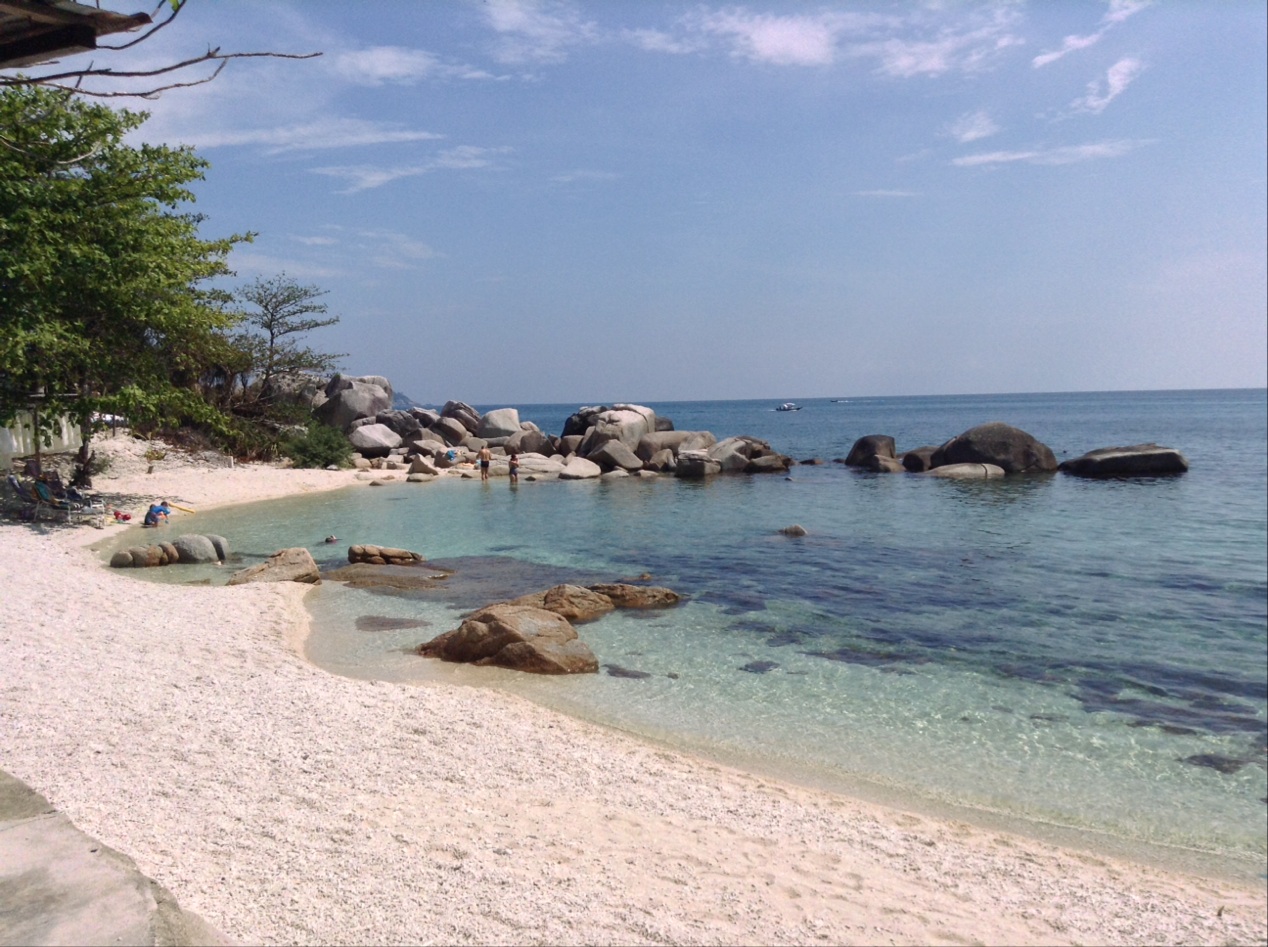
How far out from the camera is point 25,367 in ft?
55.9

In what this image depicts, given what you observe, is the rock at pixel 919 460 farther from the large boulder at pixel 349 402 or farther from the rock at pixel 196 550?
the rock at pixel 196 550

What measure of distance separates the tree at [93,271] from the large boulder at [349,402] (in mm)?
19374

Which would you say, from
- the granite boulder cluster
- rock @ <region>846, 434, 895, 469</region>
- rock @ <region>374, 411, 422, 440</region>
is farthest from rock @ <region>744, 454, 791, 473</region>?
rock @ <region>374, 411, 422, 440</region>

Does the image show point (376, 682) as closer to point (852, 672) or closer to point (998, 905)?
point (852, 672)

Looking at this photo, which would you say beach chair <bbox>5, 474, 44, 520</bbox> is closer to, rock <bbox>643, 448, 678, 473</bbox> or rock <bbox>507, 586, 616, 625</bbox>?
rock <bbox>507, 586, 616, 625</bbox>

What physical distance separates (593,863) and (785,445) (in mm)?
54107

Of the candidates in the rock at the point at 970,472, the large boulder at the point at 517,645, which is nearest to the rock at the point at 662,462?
the rock at the point at 970,472

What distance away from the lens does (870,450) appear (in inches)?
1460

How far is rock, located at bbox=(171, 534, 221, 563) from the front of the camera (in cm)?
1636

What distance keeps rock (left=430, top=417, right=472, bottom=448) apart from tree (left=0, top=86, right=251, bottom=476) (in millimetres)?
20291

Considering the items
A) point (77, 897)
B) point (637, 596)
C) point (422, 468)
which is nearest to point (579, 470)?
point (422, 468)

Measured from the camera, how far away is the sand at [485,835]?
4.48 meters

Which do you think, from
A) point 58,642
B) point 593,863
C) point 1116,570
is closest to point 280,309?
point 58,642

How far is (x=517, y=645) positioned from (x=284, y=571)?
6352 millimetres
